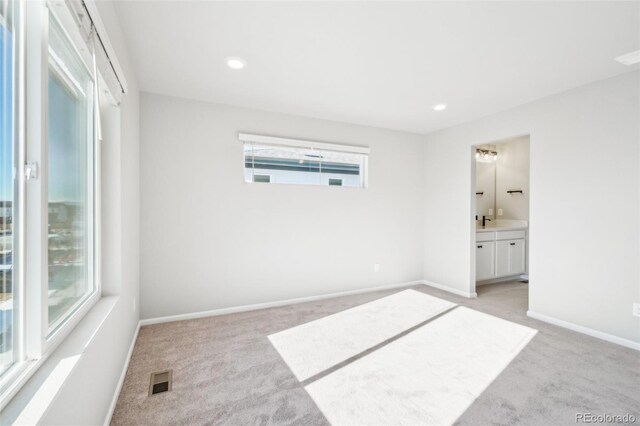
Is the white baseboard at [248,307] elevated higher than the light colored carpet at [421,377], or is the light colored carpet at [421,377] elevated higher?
the white baseboard at [248,307]

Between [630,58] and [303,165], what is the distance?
10.6 ft

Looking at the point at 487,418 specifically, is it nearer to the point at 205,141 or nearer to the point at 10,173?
the point at 10,173

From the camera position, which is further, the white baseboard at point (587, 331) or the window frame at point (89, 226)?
the white baseboard at point (587, 331)

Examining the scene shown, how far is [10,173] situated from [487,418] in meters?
2.54

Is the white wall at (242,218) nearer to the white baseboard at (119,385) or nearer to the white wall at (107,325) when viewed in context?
the white wall at (107,325)

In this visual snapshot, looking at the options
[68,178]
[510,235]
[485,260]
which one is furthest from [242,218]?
[510,235]

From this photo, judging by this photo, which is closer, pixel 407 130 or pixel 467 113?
pixel 467 113

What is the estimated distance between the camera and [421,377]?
213 centimetres

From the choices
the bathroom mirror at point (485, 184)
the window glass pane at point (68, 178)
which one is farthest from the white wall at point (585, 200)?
the window glass pane at point (68, 178)

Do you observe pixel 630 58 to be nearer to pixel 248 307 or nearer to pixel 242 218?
pixel 242 218

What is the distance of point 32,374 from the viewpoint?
1047 millimetres

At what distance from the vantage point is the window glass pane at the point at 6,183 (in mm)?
933

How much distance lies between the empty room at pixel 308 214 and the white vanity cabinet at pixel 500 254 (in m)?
0.07

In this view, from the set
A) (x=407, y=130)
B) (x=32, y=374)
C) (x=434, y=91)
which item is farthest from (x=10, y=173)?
(x=407, y=130)
